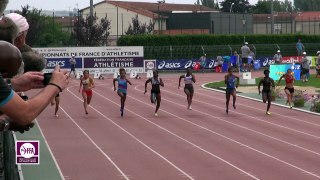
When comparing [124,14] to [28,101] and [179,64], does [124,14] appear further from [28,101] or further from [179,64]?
[28,101]

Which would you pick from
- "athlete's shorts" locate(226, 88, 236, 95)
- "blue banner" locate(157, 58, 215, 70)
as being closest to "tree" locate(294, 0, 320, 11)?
"blue banner" locate(157, 58, 215, 70)

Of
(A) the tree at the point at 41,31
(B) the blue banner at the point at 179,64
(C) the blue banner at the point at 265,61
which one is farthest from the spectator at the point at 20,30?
(C) the blue banner at the point at 265,61

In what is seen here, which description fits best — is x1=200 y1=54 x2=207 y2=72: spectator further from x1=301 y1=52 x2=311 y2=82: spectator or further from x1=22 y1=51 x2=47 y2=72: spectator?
x1=22 y1=51 x2=47 y2=72: spectator

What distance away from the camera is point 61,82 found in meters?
3.22

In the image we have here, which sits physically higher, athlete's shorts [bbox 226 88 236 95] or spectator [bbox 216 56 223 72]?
spectator [bbox 216 56 223 72]

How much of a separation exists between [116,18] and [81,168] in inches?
2456

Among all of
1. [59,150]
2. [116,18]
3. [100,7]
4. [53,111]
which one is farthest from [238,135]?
[100,7]

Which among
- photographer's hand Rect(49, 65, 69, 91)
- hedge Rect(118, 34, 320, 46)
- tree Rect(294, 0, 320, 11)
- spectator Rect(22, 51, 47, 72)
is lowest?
photographer's hand Rect(49, 65, 69, 91)

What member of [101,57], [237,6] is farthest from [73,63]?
[237,6]

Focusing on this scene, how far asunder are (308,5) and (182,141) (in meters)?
164

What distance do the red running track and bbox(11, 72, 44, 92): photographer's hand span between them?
36.6 feet

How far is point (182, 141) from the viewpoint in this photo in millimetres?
19812

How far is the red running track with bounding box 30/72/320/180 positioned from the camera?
50.3 ft

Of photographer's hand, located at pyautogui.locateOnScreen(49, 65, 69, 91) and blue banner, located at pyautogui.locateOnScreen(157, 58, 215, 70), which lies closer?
photographer's hand, located at pyautogui.locateOnScreen(49, 65, 69, 91)
